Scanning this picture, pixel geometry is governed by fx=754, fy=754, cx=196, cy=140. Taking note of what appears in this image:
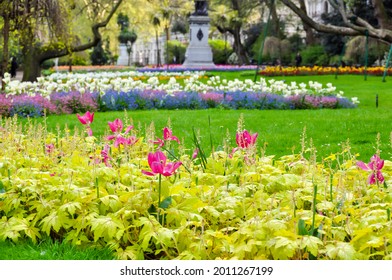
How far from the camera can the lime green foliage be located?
12.4 feet

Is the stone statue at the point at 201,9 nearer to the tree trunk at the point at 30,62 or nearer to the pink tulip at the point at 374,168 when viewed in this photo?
the tree trunk at the point at 30,62

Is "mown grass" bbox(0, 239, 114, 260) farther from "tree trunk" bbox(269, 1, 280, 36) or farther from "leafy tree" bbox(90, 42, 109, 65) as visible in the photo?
"leafy tree" bbox(90, 42, 109, 65)

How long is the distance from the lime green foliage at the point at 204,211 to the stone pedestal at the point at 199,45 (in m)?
35.8

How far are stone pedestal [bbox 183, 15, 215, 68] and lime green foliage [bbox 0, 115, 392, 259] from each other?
3585 centimetres

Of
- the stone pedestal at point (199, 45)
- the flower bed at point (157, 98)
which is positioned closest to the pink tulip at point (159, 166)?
the flower bed at point (157, 98)

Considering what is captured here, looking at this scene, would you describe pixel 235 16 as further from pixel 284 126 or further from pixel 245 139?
pixel 245 139

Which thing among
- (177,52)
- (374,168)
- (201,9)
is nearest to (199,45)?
(201,9)

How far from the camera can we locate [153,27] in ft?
162

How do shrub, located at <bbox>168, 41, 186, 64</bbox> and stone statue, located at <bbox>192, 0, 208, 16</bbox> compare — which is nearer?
stone statue, located at <bbox>192, 0, 208, 16</bbox>

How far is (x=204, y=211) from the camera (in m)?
4.33

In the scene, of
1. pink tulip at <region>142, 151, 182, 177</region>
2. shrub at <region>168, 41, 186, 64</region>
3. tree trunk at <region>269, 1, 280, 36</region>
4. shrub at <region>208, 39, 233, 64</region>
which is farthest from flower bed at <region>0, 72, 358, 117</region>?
shrub at <region>168, 41, 186, 64</region>

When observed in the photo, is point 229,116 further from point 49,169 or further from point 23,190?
point 23,190

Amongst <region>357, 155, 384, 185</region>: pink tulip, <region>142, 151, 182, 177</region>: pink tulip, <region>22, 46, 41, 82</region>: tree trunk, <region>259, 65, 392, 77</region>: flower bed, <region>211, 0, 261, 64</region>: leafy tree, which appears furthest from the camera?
<region>211, 0, 261, 64</region>: leafy tree
